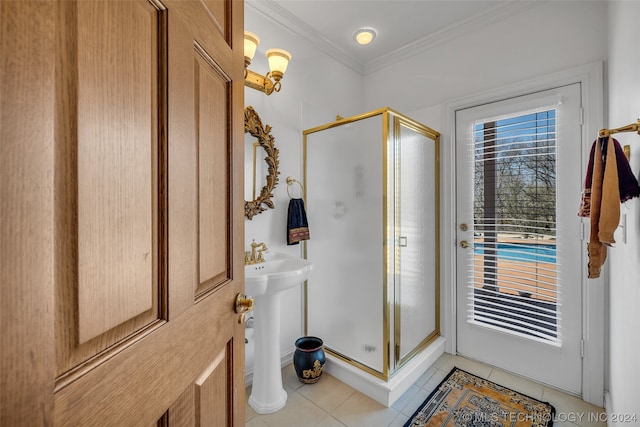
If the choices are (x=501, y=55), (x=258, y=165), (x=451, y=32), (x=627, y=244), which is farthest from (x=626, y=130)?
(x=451, y=32)

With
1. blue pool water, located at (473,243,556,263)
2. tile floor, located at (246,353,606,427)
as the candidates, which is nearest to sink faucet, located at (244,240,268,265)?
tile floor, located at (246,353,606,427)

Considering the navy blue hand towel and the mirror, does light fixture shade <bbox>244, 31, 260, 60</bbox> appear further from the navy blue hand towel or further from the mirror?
the navy blue hand towel

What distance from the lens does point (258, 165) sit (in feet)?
6.74

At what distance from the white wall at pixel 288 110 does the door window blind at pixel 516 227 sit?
1.31 meters

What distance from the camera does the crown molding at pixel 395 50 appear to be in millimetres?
2060

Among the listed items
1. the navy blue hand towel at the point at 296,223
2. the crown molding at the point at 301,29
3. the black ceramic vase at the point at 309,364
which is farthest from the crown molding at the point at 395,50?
the black ceramic vase at the point at 309,364

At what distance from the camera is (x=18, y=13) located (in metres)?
0.29

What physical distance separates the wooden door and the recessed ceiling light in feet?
6.32

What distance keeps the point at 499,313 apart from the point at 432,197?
3.23ft

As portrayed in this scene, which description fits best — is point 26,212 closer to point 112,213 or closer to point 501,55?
point 112,213

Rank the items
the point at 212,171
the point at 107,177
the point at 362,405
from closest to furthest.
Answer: the point at 107,177 → the point at 212,171 → the point at 362,405

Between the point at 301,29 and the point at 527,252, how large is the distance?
7.74 feet

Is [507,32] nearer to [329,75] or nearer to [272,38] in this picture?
[329,75]

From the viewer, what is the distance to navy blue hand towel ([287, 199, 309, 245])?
214 centimetres
